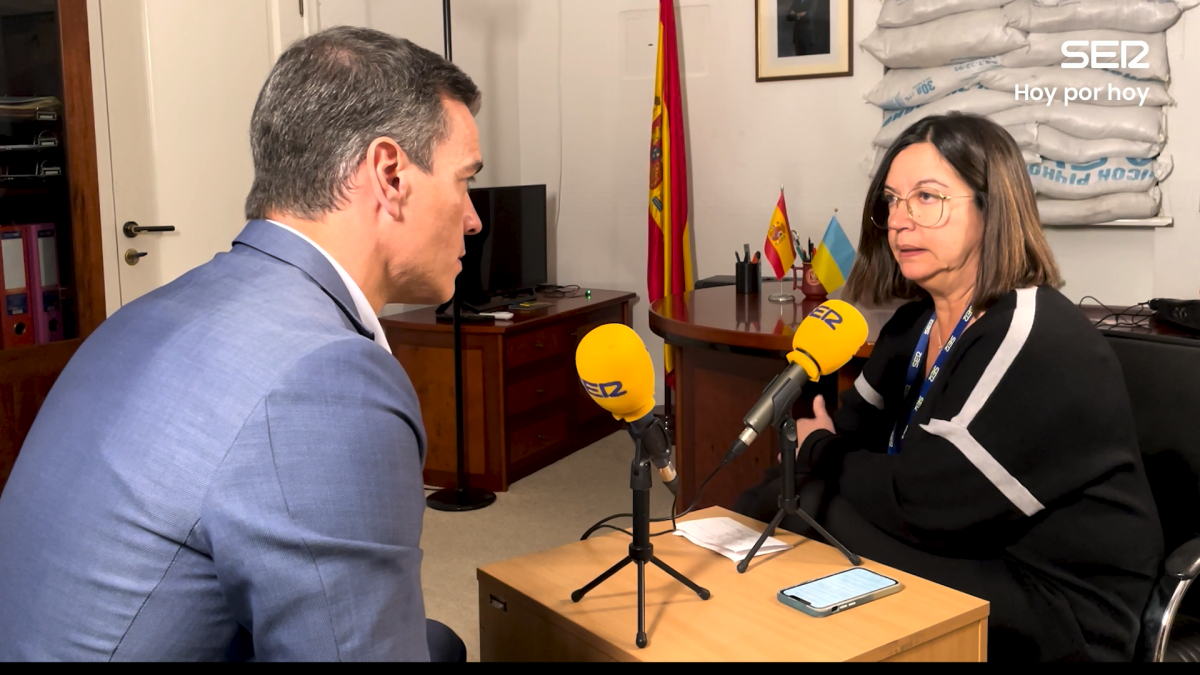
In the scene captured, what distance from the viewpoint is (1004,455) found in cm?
158

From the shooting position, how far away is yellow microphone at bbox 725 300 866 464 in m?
1.37

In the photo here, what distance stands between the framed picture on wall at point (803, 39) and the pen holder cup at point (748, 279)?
155 cm

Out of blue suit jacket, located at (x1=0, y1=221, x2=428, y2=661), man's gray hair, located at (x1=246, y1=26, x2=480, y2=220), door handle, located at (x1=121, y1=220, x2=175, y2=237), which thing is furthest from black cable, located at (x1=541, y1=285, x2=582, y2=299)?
blue suit jacket, located at (x1=0, y1=221, x2=428, y2=661)

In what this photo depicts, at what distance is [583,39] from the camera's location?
5.28m

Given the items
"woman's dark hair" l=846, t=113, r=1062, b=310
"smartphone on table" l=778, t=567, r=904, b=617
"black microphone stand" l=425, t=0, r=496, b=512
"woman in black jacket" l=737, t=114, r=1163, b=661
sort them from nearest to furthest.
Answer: "smartphone on table" l=778, t=567, r=904, b=617 < "woman in black jacket" l=737, t=114, r=1163, b=661 < "woman's dark hair" l=846, t=113, r=1062, b=310 < "black microphone stand" l=425, t=0, r=496, b=512

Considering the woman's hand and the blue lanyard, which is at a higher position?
the blue lanyard

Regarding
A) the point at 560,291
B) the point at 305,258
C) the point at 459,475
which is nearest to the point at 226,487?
the point at 305,258

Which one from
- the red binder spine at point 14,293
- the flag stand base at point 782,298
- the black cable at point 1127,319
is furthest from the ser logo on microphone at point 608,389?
the red binder spine at point 14,293

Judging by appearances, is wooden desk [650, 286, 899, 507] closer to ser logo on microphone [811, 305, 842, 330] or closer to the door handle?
ser logo on microphone [811, 305, 842, 330]

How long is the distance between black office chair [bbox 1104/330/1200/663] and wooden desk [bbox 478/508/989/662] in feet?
1.43

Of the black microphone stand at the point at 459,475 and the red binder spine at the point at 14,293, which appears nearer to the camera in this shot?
the red binder spine at the point at 14,293

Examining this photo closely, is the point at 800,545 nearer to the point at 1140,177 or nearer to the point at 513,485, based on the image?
the point at 513,485

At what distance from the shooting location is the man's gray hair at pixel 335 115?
1104 millimetres

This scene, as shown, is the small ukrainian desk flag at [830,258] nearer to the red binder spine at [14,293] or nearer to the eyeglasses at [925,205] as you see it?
the eyeglasses at [925,205]
